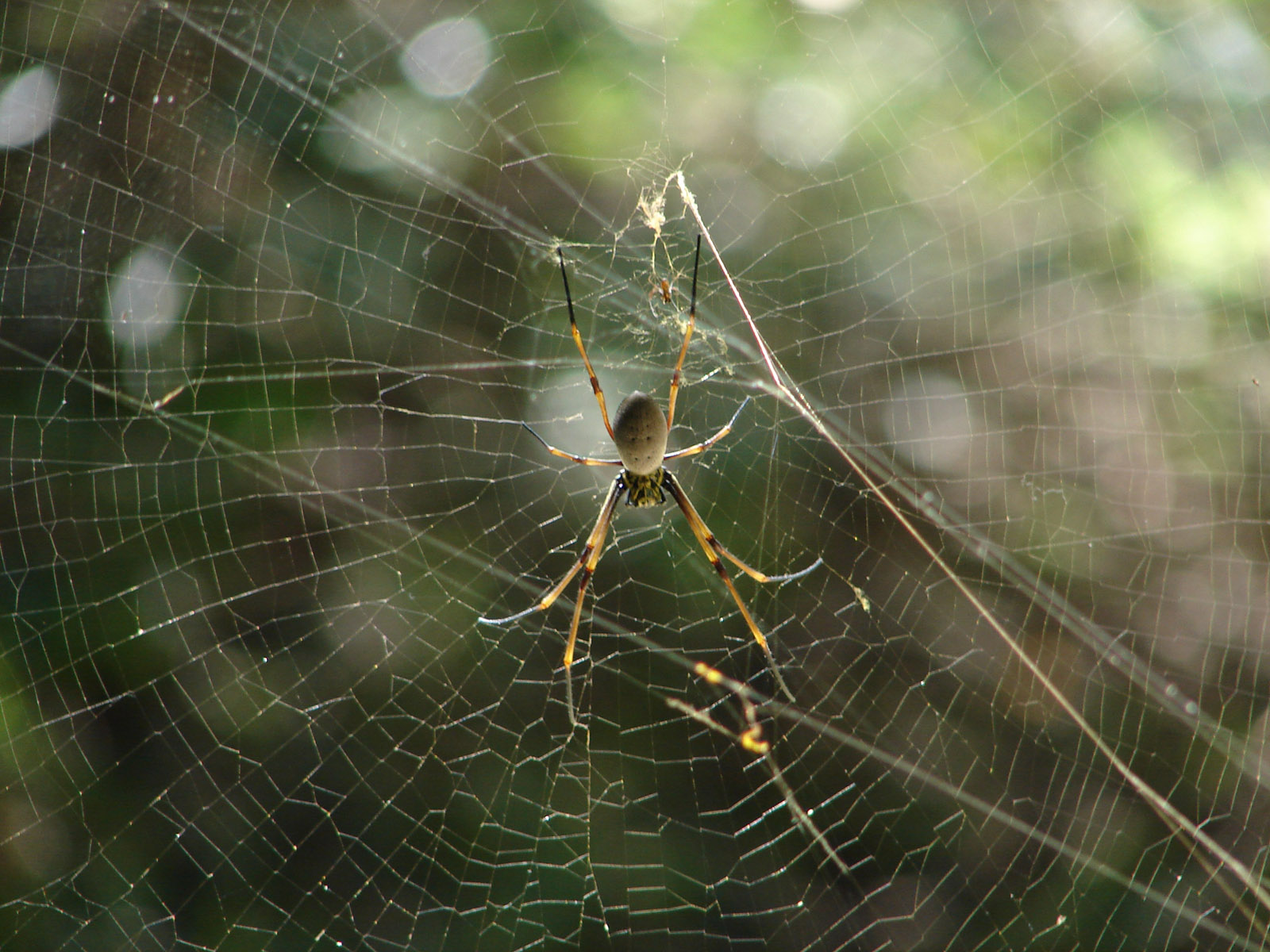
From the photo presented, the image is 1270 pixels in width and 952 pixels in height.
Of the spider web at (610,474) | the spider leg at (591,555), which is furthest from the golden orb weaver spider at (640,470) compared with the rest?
the spider web at (610,474)

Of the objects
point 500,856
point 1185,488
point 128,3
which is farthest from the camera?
point 1185,488

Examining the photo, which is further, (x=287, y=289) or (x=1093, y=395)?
(x=1093, y=395)

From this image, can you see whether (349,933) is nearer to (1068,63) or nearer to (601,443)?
(601,443)

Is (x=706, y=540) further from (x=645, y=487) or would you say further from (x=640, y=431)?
(x=640, y=431)

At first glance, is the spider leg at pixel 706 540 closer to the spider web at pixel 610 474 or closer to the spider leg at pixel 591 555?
the spider leg at pixel 591 555

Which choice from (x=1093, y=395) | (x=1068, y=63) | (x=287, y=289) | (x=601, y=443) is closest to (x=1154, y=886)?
(x=1093, y=395)

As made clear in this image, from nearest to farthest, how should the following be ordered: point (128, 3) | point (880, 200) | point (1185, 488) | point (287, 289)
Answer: point (128, 3) → point (287, 289) → point (880, 200) → point (1185, 488)

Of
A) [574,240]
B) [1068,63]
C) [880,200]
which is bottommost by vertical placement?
[574,240]
